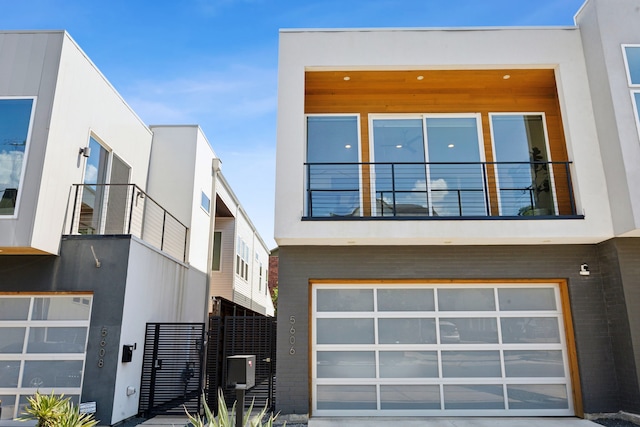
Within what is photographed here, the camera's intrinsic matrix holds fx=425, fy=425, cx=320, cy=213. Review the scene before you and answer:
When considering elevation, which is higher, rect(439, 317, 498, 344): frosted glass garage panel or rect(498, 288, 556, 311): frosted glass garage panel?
rect(498, 288, 556, 311): frosted glass garage panel

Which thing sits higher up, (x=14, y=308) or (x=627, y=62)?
(x=627, y=62)

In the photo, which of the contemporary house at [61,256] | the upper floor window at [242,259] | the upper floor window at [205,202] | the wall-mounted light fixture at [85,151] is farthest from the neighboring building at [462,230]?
the upper floor window at [242,259]

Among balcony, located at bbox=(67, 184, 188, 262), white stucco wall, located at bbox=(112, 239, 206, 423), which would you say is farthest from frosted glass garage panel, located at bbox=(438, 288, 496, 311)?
balcony, located at bbox=(67, 184, 188, 262)

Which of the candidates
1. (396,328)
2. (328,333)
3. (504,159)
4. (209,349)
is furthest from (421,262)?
(209,349)

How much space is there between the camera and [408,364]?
7.65 m

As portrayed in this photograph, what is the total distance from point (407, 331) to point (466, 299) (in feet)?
4.13

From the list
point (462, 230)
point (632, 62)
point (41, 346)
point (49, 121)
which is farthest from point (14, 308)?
point (632, 62)

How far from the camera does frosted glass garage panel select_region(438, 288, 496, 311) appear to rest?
7.85 metres

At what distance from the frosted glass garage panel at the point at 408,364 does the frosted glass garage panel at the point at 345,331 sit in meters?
0.43

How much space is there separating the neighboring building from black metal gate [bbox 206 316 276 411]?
757mm

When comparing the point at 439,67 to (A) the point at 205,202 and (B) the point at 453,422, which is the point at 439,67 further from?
(A) the point at 205,202

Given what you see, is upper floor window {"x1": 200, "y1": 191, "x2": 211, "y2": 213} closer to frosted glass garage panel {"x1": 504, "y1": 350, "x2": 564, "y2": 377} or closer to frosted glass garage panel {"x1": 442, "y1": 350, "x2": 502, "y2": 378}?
frosted glass garage panel {"x1": 442, "y1": 350, "x2": 502, "y2": 378}

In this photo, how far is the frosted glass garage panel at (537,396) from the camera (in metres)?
7.42

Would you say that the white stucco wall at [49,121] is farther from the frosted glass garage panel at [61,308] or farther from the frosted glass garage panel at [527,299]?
the frosted glass garage panel at [527,299]
